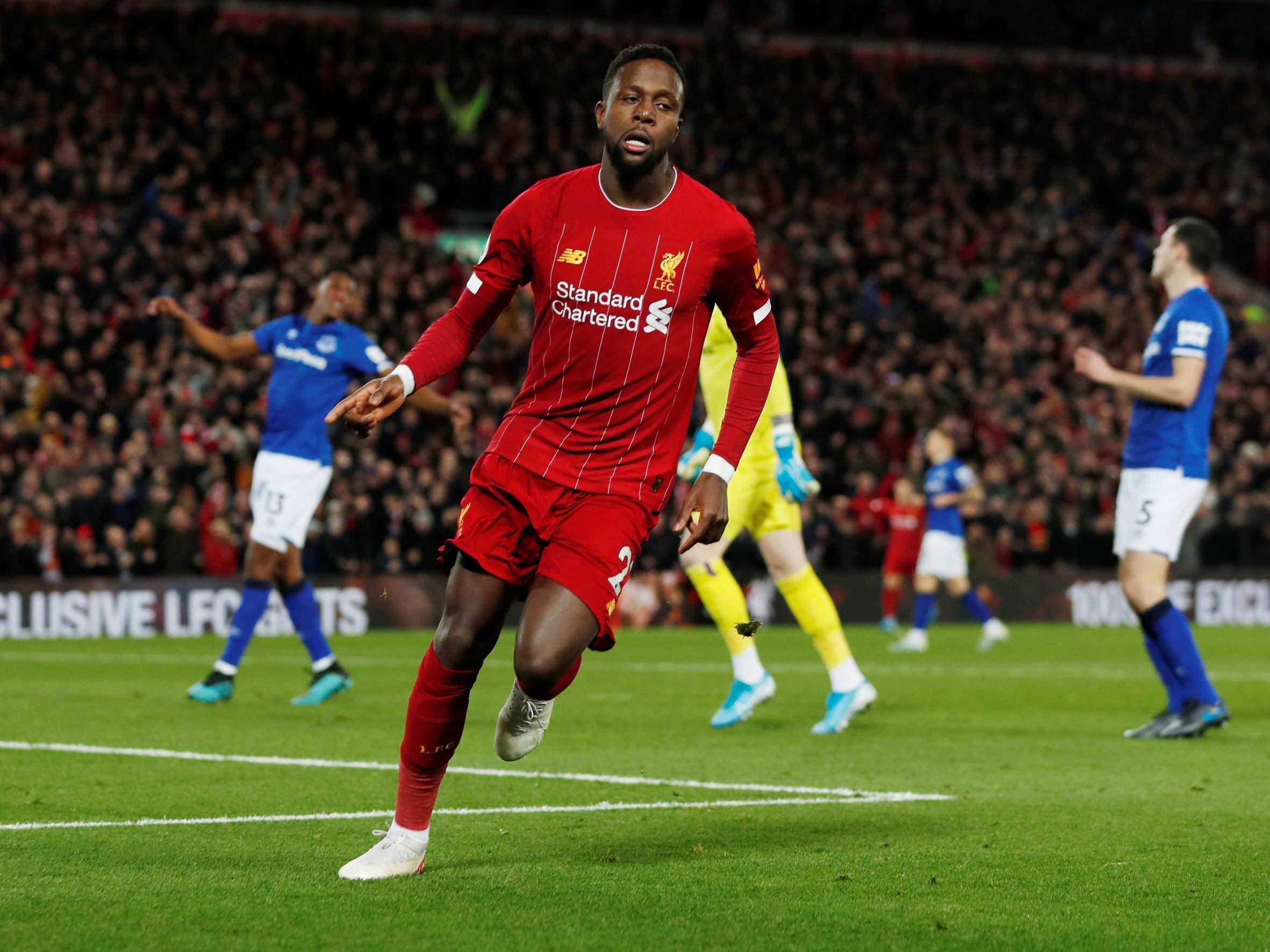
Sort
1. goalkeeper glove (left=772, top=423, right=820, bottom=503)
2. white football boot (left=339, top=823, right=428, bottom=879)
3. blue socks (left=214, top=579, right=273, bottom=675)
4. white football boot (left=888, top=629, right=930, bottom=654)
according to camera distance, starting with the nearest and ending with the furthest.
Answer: white football boot (left=339, top=823, right=428, bottom=879)
goalkeeper glove (left=772, top=423, right=820, bottom=503)
blue socks (left=214, top=579, right=273, bottom=675)
white football boot (left=888, top=629, right=930, bottom=654)

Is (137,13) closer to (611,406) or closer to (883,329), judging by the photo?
(883,329)

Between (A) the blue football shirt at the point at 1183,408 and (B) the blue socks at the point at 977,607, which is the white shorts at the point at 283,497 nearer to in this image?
(A) the blue football shirt at the point at 1183,408

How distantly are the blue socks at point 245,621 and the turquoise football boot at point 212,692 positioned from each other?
0.23 ft

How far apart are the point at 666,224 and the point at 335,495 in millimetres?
15833

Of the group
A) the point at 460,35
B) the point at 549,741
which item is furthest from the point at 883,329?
the point at 549,741

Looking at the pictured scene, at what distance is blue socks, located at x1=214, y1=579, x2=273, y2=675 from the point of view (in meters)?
11.1

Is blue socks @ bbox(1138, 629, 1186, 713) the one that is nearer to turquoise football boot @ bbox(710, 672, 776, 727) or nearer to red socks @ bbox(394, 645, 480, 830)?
turquoise football boot @ bbox(710, 672, 776, 727)

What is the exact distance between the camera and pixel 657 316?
5180 millimetres

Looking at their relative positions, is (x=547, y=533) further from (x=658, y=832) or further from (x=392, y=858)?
(x=658, y=832)

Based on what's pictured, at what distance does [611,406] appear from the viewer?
A: 5211 millimetres

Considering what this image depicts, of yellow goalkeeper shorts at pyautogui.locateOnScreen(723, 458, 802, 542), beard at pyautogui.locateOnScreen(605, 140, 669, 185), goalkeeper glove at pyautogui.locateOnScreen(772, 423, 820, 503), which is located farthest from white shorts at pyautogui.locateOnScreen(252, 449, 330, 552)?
beard at pyautogui.locateOnScreen(605, 140, 669, 185)

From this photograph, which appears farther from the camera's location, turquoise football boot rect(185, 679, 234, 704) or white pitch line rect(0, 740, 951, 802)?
turquoise football boot rect(185, 679, 234, 704)

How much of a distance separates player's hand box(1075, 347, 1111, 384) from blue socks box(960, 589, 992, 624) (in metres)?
10.3

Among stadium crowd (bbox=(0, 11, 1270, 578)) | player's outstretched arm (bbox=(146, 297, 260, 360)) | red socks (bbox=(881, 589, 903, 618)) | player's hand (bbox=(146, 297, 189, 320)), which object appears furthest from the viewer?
red socks (bbox=(881, 589, 903, 618))
